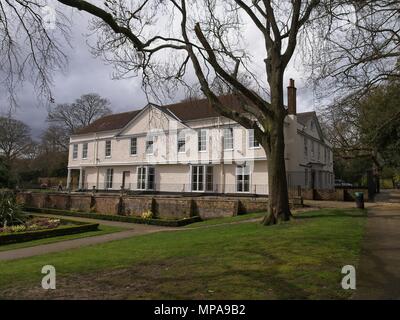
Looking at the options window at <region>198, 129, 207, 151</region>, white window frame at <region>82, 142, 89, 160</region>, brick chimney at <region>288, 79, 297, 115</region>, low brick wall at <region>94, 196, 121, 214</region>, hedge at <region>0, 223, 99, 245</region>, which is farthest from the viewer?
white window frame at <region>82, 142, 89, 160</region>

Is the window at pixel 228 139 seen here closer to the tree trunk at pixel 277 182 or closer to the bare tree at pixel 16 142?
the tree trunk at pixel 277 182

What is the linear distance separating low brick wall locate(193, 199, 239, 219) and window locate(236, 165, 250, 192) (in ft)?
22.0

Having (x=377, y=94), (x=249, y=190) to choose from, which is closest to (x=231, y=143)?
(x=249, y=190)

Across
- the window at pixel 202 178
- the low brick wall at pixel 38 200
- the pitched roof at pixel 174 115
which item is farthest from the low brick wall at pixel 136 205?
the low brick wall at pixel 38 200

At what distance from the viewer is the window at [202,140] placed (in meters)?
33.9

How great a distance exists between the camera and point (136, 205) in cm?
2795

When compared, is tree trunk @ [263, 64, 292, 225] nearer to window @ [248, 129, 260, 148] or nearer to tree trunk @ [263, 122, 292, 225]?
tree trunk @ [263, 122, 292, 225]

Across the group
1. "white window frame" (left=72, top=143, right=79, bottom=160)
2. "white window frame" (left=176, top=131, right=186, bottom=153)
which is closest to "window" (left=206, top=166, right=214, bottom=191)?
"white window frame" (left=176, top=131, right=186, bottom=153)

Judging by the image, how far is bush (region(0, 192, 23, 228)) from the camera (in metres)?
21.6

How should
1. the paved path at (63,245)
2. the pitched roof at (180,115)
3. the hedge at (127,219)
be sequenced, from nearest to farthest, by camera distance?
the paved path at (63,245) → the hedge at (127,219) → the pitched roof at (180,115)

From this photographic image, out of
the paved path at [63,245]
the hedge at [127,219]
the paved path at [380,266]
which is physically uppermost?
the paved path at [380,266]

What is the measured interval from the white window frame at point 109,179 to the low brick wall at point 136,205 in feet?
45.9

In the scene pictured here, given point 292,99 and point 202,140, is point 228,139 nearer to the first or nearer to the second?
point 202,140

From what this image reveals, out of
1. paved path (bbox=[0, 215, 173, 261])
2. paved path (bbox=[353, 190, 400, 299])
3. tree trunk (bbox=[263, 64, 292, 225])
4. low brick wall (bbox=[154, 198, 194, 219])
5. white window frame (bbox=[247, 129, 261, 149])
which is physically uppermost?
white window frame (bbox=[247, 129, 261, 149])
